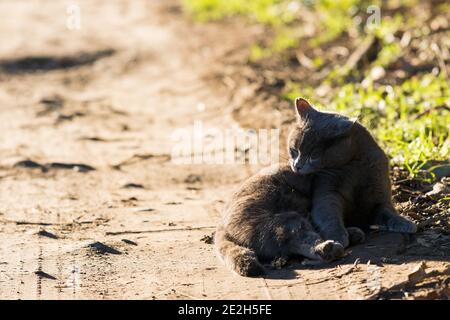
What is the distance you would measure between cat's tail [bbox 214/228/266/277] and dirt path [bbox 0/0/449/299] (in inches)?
2.2

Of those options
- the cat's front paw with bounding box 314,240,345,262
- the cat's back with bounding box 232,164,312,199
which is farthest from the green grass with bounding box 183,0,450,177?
the cat's front paw with bounding box 314,240,345,262

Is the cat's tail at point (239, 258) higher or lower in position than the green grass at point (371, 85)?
lower

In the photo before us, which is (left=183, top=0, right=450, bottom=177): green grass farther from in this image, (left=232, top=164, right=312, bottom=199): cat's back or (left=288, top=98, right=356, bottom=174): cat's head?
(left=232, top=164, right=312, bottom=199): cat's back

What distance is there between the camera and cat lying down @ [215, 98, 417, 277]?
4.92m

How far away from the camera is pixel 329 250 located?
15.5 ft

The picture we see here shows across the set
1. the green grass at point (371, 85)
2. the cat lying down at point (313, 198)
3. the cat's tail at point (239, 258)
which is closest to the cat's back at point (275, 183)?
the cat lying down at point (313, 198)

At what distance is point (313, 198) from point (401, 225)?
1.80 feet

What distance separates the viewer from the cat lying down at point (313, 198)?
4.92 m

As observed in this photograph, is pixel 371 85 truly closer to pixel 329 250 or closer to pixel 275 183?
pixel 275 183

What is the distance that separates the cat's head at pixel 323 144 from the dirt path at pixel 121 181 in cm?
57

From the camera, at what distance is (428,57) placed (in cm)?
962

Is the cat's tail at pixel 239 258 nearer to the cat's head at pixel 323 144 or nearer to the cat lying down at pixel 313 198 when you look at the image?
the cat lying down at pixel 313 198

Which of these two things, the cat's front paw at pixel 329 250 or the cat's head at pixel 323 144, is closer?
the cat's front paw at pixel 329 250
